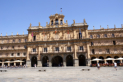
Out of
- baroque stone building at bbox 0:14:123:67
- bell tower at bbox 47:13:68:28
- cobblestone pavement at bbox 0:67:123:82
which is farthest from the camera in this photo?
bell tower at bbox 47:13:68:28

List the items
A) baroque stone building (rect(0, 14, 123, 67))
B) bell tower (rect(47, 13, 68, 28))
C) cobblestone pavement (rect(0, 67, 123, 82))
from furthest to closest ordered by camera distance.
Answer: bell tower (rect(47, 13, 68, 28)) < baroque stone building (rect(0, 14, 123, 67)) < cobblestone pavement (rect(0, 67, 123, 82))

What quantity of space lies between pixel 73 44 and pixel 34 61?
18610 millimetres

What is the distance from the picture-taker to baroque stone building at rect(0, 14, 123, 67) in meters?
46.9

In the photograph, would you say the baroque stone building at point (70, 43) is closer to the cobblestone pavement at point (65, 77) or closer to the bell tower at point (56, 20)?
the bell tower at point (56, 20)

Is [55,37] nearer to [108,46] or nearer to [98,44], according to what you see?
[98,44]

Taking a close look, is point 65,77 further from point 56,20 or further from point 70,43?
→ point 56,20

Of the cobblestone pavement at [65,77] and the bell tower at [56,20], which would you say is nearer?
the cobblestone pavement at [65,77]

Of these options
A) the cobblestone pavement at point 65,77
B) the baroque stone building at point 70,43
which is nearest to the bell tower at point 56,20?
the baroque stone building at point 70,43

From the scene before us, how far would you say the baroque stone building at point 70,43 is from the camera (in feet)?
154

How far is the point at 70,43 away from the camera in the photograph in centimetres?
4769

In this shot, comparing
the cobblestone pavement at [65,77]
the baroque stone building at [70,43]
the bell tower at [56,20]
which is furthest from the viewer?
the bell tower at [56,20]

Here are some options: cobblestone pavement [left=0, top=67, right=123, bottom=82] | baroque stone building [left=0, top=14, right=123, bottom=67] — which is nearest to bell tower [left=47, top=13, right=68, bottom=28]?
baroque stone building [left=0, top=14, right=123, bottom=67]

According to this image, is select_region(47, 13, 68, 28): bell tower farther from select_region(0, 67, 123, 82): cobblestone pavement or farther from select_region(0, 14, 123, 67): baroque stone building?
select_region(0, 67, 123, 82): cobblestone pavement

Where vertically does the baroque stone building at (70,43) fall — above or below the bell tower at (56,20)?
below
